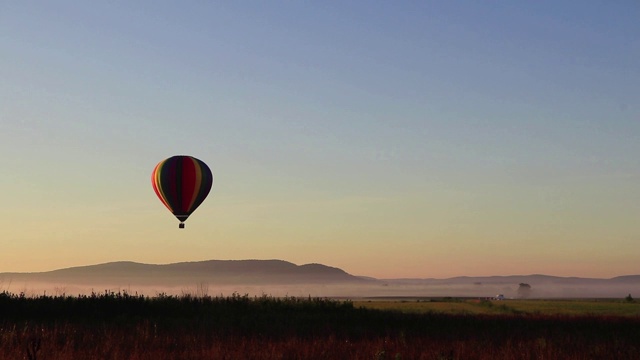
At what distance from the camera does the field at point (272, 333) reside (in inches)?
621

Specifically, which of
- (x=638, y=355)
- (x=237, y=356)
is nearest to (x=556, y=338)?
(x=638, y=355)

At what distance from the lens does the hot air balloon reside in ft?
158

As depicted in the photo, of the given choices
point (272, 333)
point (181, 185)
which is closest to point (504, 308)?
point (181, 185)

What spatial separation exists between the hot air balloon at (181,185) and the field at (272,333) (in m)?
9.71

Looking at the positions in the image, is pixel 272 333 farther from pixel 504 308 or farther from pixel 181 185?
pixel 504 308

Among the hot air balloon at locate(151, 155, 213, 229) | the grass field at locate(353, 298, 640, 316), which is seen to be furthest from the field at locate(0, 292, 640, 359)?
the hot air balloon at locate(151, 155, 213, 229)

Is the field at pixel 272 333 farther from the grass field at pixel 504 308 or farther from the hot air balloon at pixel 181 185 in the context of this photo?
the hot air balloon at pixel 181 185

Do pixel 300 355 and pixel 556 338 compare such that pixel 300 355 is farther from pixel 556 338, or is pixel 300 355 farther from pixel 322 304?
pixel 322 304

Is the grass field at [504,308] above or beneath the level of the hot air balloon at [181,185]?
beneath

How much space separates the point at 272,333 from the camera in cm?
2273

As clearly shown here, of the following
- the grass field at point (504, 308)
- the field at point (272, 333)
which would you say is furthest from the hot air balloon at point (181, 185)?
the grass field at point (504, 308)

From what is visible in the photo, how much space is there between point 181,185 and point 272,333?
26.9 meters

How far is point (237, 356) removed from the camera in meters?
15.0

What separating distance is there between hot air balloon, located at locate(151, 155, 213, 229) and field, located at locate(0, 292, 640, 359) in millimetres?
9707
